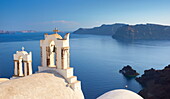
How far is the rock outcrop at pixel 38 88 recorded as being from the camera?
310 inches

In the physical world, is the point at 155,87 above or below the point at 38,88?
below

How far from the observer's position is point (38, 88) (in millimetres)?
8898

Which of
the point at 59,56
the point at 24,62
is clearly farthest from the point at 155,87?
the point at 24,62

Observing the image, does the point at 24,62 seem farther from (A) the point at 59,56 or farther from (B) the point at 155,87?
(B) the point at 155,87

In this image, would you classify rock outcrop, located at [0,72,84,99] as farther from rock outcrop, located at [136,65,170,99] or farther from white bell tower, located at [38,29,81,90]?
rock outcrop, located at [136,65,170,99]

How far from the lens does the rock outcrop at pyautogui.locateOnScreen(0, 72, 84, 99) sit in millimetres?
7878

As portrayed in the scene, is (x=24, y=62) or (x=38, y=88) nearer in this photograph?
(x=38, y=88)

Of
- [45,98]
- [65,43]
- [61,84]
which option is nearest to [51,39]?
[65,43]

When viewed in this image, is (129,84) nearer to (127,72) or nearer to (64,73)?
(127,72)

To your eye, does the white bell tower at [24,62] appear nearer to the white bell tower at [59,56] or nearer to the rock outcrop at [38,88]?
the white bell tower at [59,56]

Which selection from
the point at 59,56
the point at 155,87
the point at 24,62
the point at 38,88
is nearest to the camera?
the point at 38,88

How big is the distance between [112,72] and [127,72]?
5.34m

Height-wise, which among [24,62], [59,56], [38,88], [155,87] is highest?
[59,56]

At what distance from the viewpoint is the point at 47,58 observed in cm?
1283
